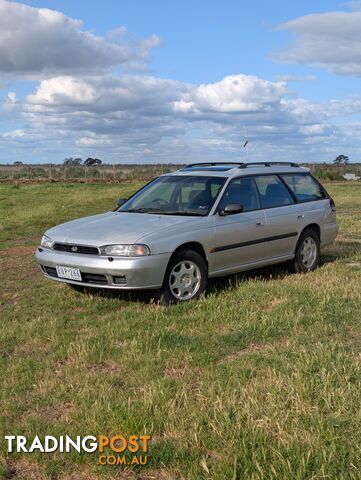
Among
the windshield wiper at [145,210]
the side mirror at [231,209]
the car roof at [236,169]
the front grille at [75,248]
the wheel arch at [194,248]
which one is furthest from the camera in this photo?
the car roof at [236,169]

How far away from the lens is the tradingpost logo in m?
3.23

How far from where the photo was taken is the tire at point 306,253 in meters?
8.66

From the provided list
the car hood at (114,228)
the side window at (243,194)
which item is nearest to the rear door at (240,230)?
the side window at (243,194)

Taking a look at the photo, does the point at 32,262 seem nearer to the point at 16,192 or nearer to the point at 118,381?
the point at 118,381

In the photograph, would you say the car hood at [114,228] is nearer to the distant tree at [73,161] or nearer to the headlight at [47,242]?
the headlight at [47,242]

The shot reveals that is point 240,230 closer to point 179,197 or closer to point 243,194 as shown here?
point 243,194

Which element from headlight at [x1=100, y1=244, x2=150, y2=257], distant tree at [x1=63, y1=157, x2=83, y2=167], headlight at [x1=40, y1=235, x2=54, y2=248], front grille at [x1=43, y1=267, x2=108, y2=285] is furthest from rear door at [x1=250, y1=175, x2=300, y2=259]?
distant tree at [x1=63, y1=157, x2=83, y2=167]

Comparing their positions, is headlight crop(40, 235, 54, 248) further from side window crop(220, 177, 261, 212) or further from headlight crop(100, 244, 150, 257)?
side window crop(220, 177, 261, 212)

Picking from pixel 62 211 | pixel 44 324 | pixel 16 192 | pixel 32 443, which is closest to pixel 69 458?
pixel 32 443

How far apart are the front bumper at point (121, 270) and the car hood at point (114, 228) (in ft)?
0.67

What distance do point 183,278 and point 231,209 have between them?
108cm

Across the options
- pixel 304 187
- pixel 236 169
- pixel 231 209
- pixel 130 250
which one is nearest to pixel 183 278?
pixel 130 250

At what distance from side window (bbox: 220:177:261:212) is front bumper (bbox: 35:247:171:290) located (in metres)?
1.47

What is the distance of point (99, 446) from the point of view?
3.37 m
